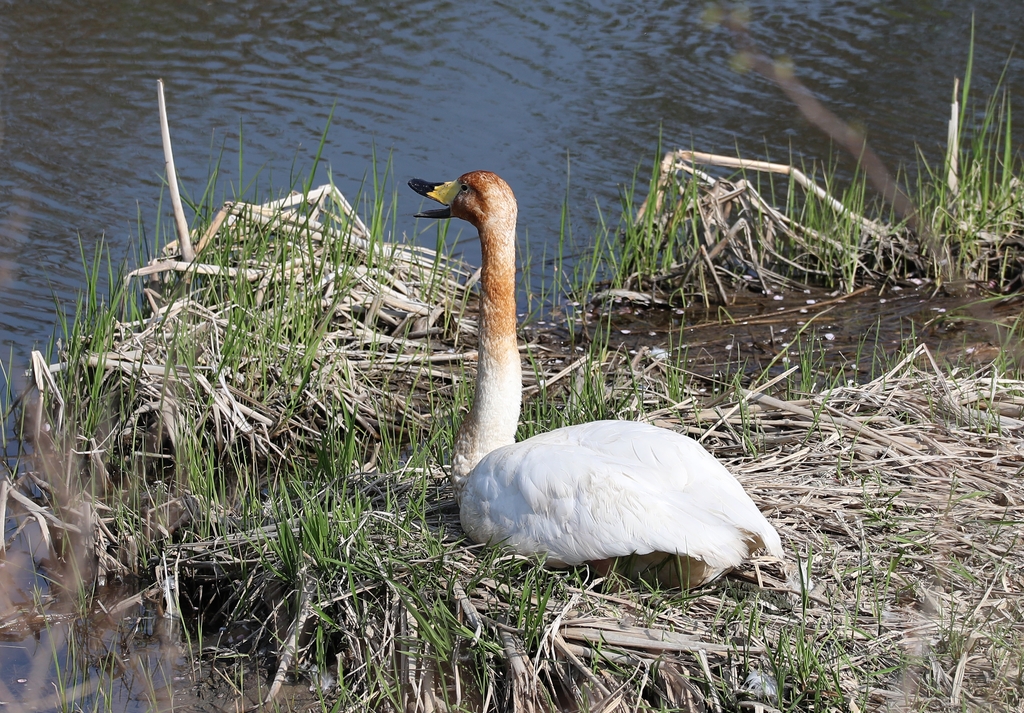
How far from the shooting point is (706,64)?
437 inches

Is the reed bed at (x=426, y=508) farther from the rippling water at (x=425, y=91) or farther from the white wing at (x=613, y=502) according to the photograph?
the rippling water at (x=425, y=91)

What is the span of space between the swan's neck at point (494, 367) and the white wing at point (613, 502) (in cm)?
27

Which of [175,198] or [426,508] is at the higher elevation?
[175,198]

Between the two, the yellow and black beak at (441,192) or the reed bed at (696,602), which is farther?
the yellow and black beak at (441,192)

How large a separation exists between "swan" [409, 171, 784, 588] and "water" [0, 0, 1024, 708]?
385cm

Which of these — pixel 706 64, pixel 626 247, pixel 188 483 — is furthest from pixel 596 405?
Answer: pixel 706 64

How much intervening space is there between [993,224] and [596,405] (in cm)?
354

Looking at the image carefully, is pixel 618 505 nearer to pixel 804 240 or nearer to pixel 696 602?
pixel 696 602

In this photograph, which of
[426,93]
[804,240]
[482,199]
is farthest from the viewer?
[426,93]

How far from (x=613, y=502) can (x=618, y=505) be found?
2 centimetres

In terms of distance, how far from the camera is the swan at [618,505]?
11.6 feet

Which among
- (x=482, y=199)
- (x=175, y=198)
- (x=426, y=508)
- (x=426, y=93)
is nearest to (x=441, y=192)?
(x=482, y=199)

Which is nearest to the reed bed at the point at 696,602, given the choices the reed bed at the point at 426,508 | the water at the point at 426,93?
the reed bed at the point at 426,508

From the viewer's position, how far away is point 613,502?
3.59 metres
